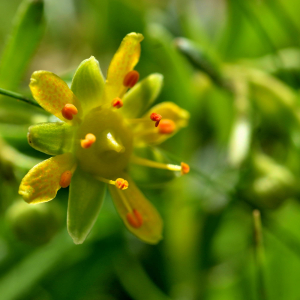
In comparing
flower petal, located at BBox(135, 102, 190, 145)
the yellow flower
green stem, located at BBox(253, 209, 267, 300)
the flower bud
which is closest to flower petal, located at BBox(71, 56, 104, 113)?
the yellow flower

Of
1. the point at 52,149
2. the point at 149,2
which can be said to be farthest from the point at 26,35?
the point at 149,2

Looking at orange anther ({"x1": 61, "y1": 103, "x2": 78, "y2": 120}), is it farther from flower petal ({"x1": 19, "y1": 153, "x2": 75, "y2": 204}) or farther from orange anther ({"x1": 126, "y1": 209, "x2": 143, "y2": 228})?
orange anther ({"x1": 126, "y1": 209, "x2": 143, "y2": 228})

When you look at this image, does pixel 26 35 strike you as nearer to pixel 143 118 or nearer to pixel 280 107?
pixel 143 118

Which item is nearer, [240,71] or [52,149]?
[52,149]

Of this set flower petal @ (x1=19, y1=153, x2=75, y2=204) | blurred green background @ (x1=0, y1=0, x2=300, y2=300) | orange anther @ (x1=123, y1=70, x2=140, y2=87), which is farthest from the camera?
blurred green background @ (x1=0, y1=0, x2=300, y2=300)

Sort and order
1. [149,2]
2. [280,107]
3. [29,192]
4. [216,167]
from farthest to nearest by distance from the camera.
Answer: [149,2] < [216,167] < [280,107] < [29,192]

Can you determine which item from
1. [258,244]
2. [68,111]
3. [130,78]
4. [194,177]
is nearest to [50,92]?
[68,111]
